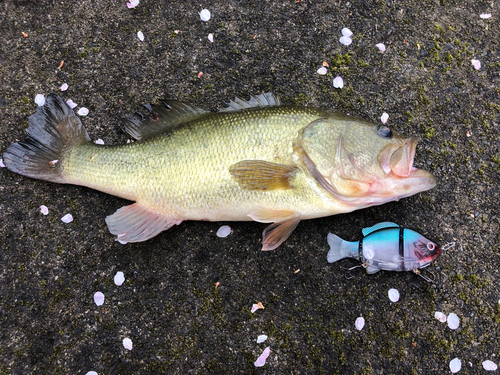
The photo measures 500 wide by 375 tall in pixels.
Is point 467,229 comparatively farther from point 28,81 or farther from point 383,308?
point 28,81

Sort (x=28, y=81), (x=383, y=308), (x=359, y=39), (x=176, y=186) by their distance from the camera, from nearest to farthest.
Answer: (x=176, y=186) → (x=383, y=308) → (x=28, y=81) → (x=359, y=39)

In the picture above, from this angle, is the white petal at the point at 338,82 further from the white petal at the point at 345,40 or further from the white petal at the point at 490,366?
the white petal at the point at 490,366

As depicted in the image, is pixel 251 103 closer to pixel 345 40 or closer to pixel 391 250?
pixel 345 40

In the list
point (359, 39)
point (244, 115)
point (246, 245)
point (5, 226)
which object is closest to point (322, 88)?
point (359, 39)

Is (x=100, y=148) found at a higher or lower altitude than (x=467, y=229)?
higher

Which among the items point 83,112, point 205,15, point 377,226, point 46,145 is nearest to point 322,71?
point 205,15

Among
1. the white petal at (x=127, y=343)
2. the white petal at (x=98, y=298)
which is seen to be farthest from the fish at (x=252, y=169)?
the white petal at (x=127, y=343)
